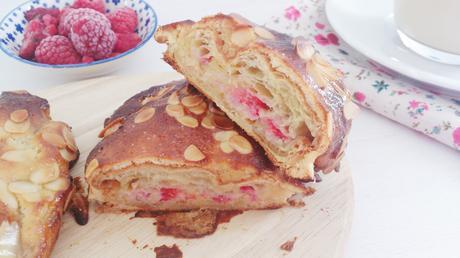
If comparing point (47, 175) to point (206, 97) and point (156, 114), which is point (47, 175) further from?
point (206, 97)

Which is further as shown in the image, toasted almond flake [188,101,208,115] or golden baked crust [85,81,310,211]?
toasted almond flake [188,101,208,115]

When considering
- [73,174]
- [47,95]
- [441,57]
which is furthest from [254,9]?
[73,174]

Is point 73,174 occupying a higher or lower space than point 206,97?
lower

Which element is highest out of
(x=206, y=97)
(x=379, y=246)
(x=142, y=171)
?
(x=206, y=97)

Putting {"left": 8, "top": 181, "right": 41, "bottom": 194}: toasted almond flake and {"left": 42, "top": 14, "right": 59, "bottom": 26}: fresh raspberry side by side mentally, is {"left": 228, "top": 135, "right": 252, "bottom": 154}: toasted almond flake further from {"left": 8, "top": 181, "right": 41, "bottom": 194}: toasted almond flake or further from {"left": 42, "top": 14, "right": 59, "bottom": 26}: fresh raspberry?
{"left": 42, "top": 14, "right": 59, "bottom": 26}: fresh raspberry

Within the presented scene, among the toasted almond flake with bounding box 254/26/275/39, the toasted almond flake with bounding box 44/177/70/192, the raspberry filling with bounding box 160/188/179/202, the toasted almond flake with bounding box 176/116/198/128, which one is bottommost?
the raspberry filling with bounding box 160/188/179/202

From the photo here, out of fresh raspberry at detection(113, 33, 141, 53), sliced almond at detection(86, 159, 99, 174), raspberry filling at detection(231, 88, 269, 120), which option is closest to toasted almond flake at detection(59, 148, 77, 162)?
sliced almond at detection(86, 159, 99, 174)

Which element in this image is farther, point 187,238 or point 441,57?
point 441,57
